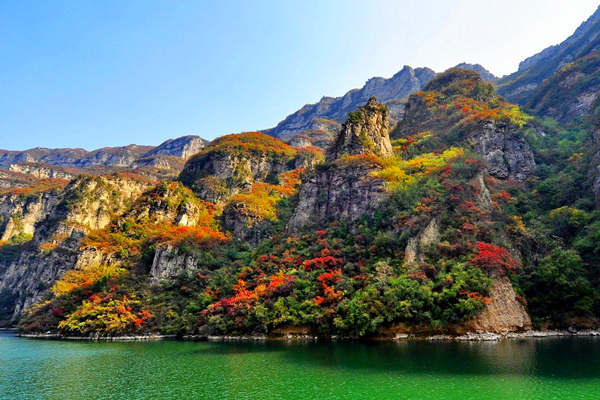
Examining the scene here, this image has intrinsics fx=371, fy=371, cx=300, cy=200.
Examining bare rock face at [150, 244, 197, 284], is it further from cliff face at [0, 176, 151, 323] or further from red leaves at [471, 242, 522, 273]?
red leaves at [471, 242, 522, 273]

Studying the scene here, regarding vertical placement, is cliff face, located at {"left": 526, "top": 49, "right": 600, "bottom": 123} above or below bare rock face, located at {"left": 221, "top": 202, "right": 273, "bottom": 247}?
above

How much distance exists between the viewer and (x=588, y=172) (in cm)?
5241

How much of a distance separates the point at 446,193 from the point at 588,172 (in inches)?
777

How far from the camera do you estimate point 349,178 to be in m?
68.5

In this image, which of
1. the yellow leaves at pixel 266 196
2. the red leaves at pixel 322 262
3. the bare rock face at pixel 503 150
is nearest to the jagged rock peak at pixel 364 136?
the bare rock face at pixel 503 150

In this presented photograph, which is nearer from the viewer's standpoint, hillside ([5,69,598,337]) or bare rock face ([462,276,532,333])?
bare rock face ([462,276,532,333])

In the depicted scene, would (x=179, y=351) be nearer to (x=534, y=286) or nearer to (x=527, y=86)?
(x=534, y=286)

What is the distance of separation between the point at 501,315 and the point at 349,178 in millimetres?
35507

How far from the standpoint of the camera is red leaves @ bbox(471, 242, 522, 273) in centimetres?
4175

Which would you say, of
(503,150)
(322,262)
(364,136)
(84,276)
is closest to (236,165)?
(364,136)

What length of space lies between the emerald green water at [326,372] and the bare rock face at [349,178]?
31.4 m

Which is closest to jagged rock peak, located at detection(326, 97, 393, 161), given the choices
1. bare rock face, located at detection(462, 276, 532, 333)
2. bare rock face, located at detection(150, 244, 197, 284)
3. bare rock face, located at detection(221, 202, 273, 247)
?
bare rock face, located at detection(221, 202, 273, 247)

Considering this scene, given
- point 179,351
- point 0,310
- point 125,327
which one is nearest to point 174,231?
point 125,327

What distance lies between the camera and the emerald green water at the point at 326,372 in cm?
2023
